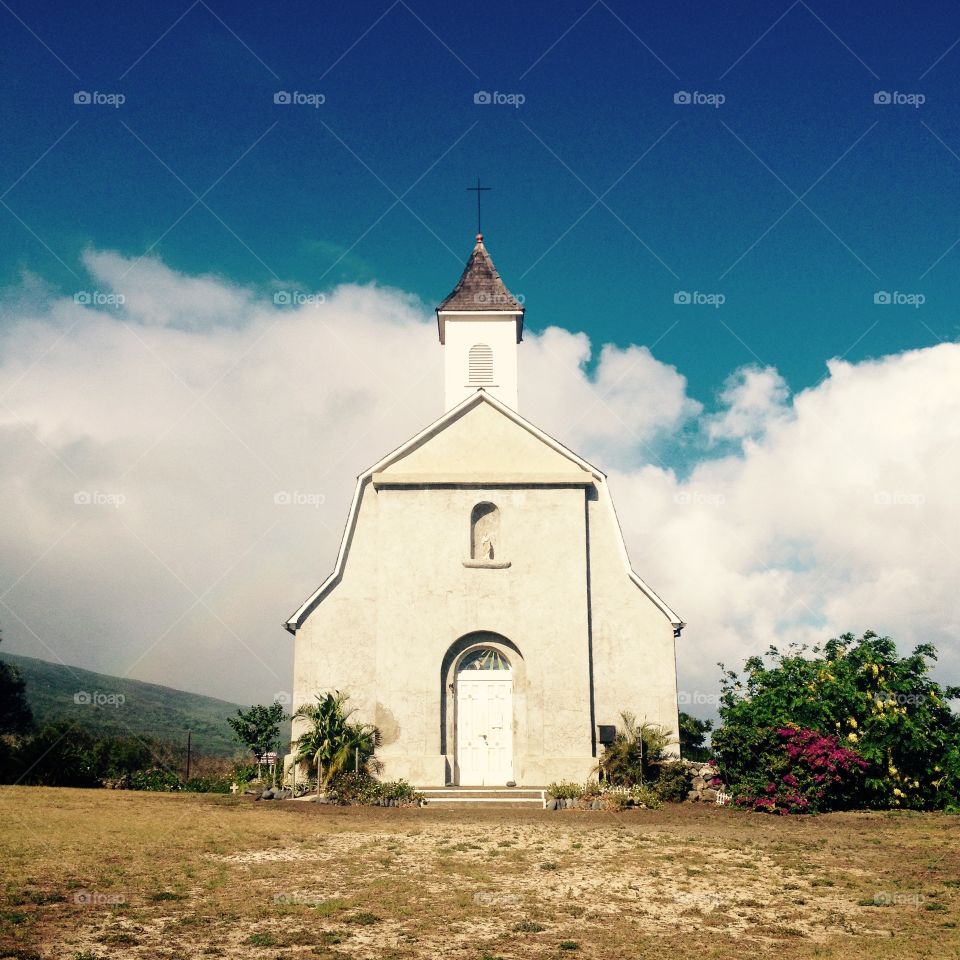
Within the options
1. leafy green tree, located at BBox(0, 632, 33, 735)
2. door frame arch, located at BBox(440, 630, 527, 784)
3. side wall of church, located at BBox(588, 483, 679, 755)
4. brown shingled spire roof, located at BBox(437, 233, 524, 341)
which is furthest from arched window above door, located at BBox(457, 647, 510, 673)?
leafy green tree, located at BBox(0, 632, 33, 735)

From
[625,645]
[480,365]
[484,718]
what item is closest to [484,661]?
[484,718]

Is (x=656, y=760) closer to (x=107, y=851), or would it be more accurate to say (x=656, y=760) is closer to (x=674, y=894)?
(x=674, y=894)

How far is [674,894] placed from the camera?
11359 mm

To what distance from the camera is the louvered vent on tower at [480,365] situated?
1099 inches

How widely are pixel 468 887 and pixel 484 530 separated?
44.9 feet

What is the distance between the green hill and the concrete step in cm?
3488

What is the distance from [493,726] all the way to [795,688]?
756 centimetres

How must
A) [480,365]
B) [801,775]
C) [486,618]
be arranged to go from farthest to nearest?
[480,365], [486,618], [801,775]

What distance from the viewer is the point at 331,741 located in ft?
71.4

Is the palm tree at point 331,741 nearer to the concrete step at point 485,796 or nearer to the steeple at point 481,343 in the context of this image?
the concrete step at point 485,796

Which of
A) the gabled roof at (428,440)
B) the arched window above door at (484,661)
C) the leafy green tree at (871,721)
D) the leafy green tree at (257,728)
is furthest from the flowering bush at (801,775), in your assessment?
the leafy green tree at (257,728)

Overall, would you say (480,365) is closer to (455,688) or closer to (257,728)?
(455,688)

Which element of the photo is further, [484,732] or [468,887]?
[484,732]

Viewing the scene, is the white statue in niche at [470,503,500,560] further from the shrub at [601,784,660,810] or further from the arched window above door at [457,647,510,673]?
the shrub at [601,784,660,810]
